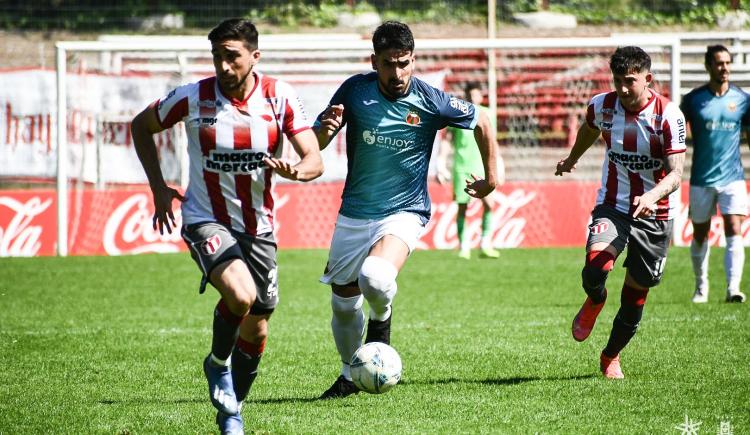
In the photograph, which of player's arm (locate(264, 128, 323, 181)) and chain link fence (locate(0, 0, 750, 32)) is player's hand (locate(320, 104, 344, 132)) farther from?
chain link fence (locate(0, 0, 750, 32))

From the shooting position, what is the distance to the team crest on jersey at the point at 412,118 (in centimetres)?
650

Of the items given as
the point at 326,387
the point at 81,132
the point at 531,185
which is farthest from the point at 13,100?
the point at 326,387

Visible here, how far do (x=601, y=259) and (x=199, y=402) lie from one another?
Answer: 2.75 meters

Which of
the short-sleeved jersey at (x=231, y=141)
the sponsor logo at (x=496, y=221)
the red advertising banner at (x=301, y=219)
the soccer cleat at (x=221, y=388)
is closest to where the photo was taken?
the soccer cleat at (x=221, y=388)

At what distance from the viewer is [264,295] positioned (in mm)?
5684

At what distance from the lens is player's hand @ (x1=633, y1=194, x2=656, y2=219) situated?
6.45 meters

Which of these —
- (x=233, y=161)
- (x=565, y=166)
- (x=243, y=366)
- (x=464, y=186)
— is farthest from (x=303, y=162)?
(x=464, y=186)

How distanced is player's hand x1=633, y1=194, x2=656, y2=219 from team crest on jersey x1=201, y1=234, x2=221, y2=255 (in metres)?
2.59

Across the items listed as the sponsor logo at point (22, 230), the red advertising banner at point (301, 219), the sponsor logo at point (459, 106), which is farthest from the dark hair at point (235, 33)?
the sponsor logo at point (22, 230)

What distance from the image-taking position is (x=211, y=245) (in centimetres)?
551

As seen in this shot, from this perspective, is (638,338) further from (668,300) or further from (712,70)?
(712,70)

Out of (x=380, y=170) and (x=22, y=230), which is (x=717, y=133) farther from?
(x=22, y=230)

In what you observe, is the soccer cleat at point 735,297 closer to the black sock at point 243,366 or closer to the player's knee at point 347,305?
the player's knee at point 347,305

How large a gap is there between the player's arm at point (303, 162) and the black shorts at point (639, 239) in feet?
7.68
